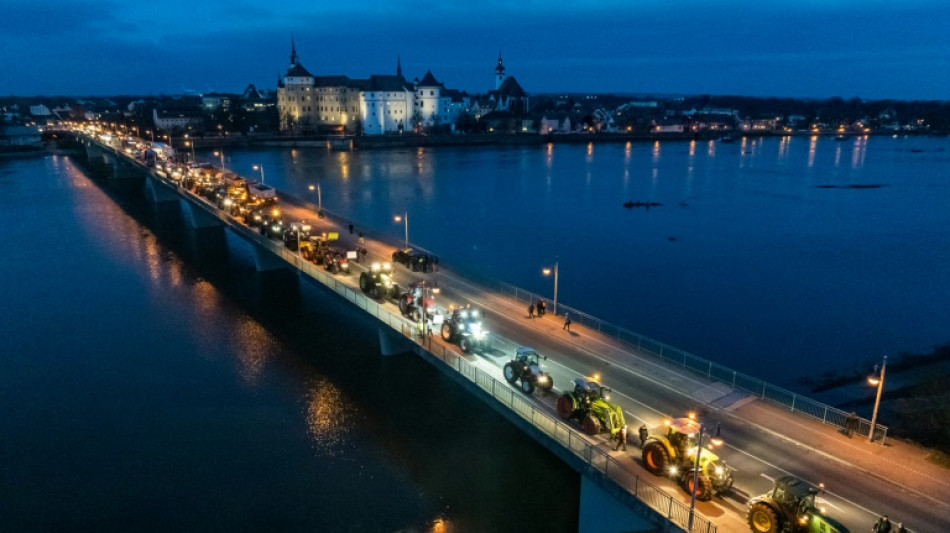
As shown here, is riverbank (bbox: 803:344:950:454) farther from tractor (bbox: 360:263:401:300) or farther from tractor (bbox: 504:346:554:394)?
tractor (bbox: 360:263:401:300)

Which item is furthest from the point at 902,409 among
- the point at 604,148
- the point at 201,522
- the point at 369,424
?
the point at 604,148

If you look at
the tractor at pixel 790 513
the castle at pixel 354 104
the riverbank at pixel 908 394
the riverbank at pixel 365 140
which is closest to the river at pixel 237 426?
the tractor at pixel 790 513

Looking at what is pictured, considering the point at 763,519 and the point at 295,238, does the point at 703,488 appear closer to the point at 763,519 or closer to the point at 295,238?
the point at 763,519

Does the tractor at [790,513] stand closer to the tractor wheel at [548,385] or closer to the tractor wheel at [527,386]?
the tractor wheel at [548,385]

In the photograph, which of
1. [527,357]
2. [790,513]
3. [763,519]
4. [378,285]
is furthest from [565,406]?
[378,285]

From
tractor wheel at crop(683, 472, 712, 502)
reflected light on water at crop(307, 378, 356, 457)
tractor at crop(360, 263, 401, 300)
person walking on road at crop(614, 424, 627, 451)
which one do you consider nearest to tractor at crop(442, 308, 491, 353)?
reflected light on water at crop(307, 378, 356, 457)

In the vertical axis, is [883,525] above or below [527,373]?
below
